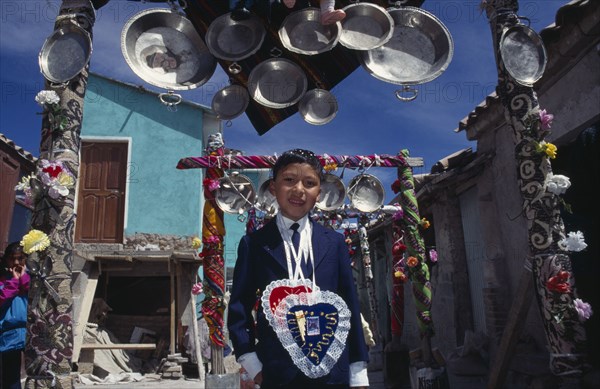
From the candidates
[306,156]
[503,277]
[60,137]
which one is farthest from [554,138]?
[60,137]

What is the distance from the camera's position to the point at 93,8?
374 cm

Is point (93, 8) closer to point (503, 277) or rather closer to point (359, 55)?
point (359, 55)

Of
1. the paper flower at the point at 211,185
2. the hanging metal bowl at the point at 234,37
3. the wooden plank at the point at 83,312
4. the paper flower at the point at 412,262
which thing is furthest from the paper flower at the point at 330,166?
the wooden plank at the point at 83,312

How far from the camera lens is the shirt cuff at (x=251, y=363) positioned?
211 cm

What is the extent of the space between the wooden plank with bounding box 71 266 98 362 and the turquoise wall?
2198mm

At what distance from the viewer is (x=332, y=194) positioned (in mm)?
6688

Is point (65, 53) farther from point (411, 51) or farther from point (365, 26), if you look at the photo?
point (411, 51)

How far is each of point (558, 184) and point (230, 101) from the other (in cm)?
323

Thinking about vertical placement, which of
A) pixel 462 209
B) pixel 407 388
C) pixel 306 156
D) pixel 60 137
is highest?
pixel 462 209

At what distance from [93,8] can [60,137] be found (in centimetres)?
114

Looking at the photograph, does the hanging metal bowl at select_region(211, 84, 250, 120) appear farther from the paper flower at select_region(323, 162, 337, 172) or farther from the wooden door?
the wooden door

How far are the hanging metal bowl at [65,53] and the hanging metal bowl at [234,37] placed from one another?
99 centimetres

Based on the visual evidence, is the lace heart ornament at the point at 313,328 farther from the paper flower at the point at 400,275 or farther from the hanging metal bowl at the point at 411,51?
the paper flower at the point at 400,275

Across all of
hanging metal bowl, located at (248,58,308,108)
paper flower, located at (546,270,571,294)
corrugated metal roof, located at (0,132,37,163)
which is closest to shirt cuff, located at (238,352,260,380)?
paper flower, located at (546,270,571,294)
